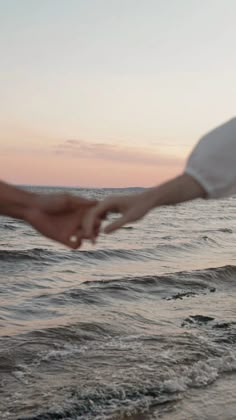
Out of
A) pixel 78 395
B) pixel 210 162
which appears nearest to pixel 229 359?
pixel 78 395

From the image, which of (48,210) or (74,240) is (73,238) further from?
(48,210)

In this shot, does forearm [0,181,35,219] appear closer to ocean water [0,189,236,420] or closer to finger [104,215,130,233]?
finger [104,215,130,233]

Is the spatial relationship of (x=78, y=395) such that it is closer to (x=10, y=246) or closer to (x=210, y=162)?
(x=210, y=162)

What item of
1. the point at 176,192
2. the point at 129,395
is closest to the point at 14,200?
the point at 176,192

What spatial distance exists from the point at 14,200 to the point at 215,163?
3.87 feet

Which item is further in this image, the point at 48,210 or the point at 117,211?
the point at 48,210

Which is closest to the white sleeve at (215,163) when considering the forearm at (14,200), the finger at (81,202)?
the finger at (81,202)

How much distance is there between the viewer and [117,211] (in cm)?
302

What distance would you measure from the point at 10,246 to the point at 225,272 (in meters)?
6.98

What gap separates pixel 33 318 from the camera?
9594 millimetres

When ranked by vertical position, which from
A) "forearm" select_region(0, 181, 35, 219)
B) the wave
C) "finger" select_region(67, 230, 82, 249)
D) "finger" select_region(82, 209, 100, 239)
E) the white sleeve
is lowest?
the wave

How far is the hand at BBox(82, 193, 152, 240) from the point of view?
2.88 m

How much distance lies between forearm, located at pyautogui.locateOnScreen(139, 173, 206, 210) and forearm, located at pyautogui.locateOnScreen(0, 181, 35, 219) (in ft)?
2.59

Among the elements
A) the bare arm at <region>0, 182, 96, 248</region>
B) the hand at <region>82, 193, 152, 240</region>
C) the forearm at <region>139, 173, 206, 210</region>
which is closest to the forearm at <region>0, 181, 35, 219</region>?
the bare arm at <region>0, 182, 96, 248</region>
